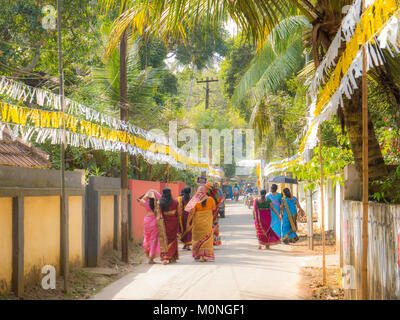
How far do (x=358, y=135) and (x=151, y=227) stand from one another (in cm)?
666

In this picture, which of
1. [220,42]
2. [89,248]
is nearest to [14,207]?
[89,248]

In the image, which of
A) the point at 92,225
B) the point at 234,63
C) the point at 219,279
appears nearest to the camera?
the point at 219,279

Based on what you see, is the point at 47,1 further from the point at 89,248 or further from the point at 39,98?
the point at 89,248

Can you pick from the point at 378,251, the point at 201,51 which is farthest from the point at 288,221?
the point at 201,51

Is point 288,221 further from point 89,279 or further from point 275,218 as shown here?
point 89,279

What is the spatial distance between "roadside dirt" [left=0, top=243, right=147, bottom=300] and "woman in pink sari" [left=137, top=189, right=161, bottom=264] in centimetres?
49

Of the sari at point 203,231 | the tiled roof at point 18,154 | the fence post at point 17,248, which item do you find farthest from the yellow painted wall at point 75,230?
the sari at point 203,231

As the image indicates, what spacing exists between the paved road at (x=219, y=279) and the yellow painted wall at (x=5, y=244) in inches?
61.8

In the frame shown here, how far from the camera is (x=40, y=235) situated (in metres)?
9.40

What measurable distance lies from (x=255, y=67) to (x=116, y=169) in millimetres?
6322

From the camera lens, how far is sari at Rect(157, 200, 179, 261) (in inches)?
504

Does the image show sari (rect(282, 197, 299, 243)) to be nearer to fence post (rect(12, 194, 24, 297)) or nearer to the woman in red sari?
the woman in red sari

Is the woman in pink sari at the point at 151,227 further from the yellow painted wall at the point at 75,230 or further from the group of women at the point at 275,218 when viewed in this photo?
the group of women at the point at 275,218

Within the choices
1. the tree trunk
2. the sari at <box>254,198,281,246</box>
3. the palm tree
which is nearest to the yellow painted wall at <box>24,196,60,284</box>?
the palm tree
